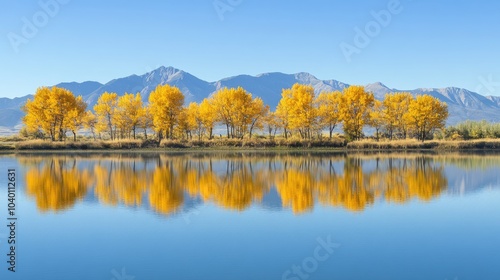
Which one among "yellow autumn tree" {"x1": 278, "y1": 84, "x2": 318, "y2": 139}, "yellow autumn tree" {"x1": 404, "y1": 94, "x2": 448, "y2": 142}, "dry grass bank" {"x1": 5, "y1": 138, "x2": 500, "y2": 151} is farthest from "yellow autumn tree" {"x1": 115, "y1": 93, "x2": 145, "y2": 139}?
"yellow autumn tree" {"x1": 404, "y1": 94, "x2": 448, "y2": 142}

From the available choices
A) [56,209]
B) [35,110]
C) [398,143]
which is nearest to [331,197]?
[56,209]

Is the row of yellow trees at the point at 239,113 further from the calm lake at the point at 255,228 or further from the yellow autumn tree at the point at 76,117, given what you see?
the calm lake at the point at 255,228

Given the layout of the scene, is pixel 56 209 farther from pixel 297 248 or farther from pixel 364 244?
pixel 364 244

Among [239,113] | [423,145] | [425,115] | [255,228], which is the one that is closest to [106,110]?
[239,113]

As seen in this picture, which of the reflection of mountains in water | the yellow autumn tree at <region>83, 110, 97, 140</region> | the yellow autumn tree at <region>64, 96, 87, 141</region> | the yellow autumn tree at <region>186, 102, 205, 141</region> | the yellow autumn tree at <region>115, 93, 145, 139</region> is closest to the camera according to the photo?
the reflection of mountains in water

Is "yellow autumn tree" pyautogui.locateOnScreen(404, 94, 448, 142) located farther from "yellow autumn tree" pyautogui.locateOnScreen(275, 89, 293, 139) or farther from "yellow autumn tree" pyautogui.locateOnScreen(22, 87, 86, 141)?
"yellow autumn tree" pyautogui.locateOnScreen(22, 87, 86, 141)

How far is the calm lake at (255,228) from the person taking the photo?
1318 centimetres

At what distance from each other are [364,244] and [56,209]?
14327 millimetres

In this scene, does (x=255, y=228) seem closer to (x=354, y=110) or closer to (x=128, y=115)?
(x=354, y=110)

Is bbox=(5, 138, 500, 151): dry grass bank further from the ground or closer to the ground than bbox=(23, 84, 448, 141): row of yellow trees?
closer to the ground

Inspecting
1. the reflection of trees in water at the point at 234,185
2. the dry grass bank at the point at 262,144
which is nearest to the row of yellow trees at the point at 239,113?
the dry grass bank at the point at 262,144

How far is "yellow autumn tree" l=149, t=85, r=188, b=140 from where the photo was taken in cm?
7644

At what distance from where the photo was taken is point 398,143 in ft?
235

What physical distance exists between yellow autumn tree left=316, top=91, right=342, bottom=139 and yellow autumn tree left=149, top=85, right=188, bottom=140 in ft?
76.4
